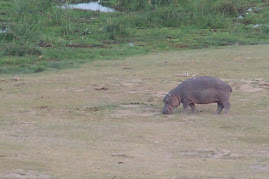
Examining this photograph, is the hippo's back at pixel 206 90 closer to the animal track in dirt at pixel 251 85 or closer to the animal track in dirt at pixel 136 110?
the animal track in dirt at pixel 136 110

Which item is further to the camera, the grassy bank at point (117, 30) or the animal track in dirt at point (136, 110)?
the grassy bank at point (117, 30)

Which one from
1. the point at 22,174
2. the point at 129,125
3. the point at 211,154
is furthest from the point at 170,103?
the point at 22,174

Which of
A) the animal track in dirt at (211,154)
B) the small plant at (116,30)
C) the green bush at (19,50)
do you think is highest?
the small plant at (116,30)

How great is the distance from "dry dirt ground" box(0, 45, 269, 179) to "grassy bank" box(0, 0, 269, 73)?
100cm

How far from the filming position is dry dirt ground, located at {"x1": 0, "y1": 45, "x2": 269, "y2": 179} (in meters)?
5.29

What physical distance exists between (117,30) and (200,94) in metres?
6.48

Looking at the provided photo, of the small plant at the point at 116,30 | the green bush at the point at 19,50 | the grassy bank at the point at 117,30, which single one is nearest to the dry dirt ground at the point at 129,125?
the grassy bank at the point at 117,30

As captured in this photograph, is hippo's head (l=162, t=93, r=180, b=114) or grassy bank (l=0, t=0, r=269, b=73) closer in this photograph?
hippo's head (l=162, t=93, r=180, b=114)

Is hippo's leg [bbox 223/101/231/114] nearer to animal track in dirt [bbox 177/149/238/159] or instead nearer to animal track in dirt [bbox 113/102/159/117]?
animal track in dirt [bbox 113/102/159/117]

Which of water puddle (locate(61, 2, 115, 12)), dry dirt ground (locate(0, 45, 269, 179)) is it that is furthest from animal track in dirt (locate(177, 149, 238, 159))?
water puddle (locate(61, 2, 115, 12))

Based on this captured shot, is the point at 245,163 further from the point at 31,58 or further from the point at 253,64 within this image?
the point at 31,58

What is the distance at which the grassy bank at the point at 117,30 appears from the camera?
11961mm

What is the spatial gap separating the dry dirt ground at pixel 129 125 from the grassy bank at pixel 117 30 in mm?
999

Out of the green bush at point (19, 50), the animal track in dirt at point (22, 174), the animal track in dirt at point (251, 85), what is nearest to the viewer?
the animal track in dirt at point (22, 174)
